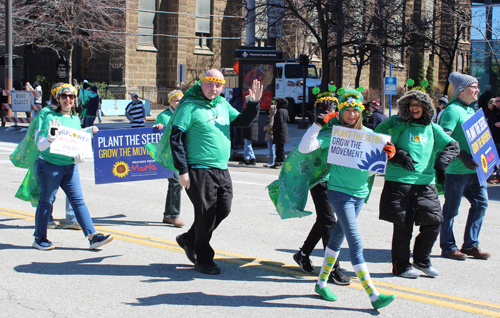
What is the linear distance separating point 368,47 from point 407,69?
30.3 meters

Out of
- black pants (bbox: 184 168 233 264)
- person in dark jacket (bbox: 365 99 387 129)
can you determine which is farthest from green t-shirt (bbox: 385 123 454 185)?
person in dark jacket (bbox: 365 99 387 129)

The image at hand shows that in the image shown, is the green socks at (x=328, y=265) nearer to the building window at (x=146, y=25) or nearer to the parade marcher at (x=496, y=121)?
the parade marcher at (x=496, y=121)

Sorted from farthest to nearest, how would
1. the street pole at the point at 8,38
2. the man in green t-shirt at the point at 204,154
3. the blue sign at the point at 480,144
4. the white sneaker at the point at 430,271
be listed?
1. the street pole at the point at 8,38
2. the blue sign at the point at 480,144
3. the white sneaker at the point at 430,271
4. the man in green t-shirt at the point at 204,154

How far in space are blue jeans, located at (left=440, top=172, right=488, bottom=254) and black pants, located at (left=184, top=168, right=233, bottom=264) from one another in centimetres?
245

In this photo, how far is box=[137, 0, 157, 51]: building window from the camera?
35.4 m

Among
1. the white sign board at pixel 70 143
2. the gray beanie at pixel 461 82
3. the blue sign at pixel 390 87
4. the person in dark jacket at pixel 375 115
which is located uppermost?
the blue sign at pixel 390 87

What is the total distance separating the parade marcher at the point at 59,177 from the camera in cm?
604

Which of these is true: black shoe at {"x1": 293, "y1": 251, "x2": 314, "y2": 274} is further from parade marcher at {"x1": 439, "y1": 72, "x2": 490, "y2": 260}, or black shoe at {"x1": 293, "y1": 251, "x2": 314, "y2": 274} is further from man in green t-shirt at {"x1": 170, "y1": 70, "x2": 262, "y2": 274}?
parade marcher at {"x1": 439, "y1": 72, "x2": 490, "y2": 260}

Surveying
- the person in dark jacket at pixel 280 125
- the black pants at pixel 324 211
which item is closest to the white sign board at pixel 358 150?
the black pants at pixel 324 211

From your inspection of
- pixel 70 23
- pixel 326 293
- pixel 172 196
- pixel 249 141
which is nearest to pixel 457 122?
pixel 326 293

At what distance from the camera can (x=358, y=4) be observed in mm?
23891

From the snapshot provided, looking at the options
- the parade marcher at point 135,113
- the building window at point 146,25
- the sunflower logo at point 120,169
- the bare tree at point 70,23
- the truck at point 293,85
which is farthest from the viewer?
the building window at point 146,25

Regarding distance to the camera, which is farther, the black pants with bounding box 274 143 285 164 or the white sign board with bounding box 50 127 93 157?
the black pants with bounding box 274 143 285 164

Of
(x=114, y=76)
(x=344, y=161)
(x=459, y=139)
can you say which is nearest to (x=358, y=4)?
(x=114, y=76)
